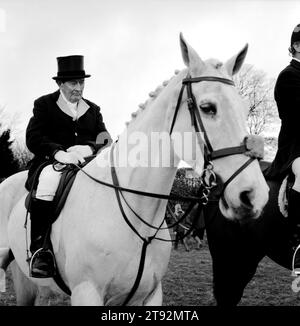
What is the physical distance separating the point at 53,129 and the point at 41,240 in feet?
4.30

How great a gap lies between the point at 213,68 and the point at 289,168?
10.4 feet

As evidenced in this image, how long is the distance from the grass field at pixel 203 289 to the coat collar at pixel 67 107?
7.61 ft

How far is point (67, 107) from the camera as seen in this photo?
18.2 ft

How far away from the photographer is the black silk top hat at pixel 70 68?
5.46 meters

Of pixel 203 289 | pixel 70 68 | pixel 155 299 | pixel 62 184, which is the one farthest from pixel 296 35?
pixel 203 289

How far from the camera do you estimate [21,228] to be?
5.46 meters

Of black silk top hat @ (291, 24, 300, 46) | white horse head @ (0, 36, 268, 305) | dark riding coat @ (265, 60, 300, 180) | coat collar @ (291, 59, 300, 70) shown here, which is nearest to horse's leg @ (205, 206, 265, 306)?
dark riding coat @ (265, 60, 300, 180)

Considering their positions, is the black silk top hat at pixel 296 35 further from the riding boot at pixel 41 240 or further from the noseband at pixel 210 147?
the riding boot at pixel 41 240

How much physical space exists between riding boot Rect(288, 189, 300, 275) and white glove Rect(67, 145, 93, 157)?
2772 mm

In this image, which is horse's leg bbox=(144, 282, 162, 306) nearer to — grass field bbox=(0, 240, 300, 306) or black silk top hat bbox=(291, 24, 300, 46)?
grass field bbox=(0, 240, 300, 306)

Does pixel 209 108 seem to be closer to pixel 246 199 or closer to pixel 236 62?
pixel 236 62

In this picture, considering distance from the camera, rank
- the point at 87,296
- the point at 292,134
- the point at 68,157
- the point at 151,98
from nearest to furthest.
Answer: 1. the point at 87,296
2. the point at 151,98
3. the point at 68,157
4. the point at 292,134

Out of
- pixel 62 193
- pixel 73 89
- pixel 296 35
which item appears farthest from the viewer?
pixel 296 35
